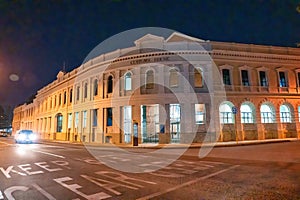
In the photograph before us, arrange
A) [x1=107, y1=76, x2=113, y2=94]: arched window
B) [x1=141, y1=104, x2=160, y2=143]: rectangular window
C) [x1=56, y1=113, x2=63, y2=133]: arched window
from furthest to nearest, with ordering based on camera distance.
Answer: [x1=56, y1=113, x2=63, y2=133]: arched window, [x1=107, y1=76, x2=113, y2=94]: arched window, [x1=141, y1=104, x2=160, y2=143]: rectangular window

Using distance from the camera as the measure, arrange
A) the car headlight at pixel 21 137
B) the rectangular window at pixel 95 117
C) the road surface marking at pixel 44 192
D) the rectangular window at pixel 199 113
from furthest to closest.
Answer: the car headlight at pixel 21 137 < the rectangular window at pixel 95 117 < the rectangular window at pixel 199 113 < the road surface marking at pixel 44 192

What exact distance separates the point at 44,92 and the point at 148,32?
35.8m

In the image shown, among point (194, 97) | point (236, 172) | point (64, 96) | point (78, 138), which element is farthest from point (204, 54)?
point (64, 96)

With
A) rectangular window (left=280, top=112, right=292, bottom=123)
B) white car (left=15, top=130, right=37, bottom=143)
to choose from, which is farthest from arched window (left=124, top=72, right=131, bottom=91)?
rectangular window (left=280, top=112, right=292, bottom=123)

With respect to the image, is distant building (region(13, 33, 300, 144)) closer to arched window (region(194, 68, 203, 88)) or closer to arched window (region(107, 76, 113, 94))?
arched window (region(194, 68, 203, 88))

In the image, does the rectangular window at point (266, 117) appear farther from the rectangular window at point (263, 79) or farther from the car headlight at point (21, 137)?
the car headlight at point (21, 137)

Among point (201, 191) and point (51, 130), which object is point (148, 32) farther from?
point (51, 130)

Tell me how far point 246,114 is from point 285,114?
537 centimetres

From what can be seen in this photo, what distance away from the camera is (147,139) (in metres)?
25.4

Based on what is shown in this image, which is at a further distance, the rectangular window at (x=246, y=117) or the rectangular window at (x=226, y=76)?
the rectangular window at (x=226, y=76)

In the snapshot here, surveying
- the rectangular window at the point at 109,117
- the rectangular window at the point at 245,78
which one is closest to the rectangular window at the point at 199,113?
the rectangular window at the point at 245,78

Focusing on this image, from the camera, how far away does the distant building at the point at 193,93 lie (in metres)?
25.0

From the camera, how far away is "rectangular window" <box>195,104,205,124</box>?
24719mm

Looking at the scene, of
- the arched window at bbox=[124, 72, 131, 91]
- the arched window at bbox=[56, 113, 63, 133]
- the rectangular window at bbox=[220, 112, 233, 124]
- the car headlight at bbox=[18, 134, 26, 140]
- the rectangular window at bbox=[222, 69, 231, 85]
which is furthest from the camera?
the arched window at bbox=[56, 113, 63, 133]
